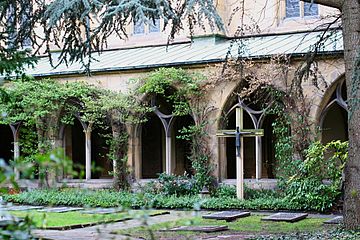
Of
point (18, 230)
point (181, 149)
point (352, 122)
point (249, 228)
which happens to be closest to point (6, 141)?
point (181, 149)

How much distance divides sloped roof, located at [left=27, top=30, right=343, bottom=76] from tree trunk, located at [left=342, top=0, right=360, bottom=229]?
16.3 ft

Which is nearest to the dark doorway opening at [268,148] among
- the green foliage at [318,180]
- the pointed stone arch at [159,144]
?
the pointed stone arch at [159,144]

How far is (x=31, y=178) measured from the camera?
317 cm

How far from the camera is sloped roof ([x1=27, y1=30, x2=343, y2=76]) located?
635 inches

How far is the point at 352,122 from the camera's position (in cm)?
1005

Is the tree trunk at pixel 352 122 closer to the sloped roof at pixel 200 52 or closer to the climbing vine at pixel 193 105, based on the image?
the sloped roof at pixel 200 52

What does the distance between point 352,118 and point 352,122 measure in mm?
59

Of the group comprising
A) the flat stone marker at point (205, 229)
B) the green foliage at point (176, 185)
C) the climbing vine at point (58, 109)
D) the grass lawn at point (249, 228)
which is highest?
the climbing vine at point (58, 109)

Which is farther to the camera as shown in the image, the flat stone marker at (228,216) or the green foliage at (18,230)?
the flat stone marker at (228,216)

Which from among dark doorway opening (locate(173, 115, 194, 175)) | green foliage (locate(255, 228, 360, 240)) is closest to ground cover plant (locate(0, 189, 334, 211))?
green foliage (locate(255, 228, 360, 240))

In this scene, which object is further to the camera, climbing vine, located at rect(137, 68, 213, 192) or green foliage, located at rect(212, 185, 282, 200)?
climbing vine, located at rect(137, 68, 213, 192)

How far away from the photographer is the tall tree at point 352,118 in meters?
9.92

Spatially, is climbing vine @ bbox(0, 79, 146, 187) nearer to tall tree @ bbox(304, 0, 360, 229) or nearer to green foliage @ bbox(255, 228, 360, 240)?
tall tree @ bbox(304, 0, 360, 229)

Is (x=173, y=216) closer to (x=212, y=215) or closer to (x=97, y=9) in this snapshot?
(x=212, y=215)
